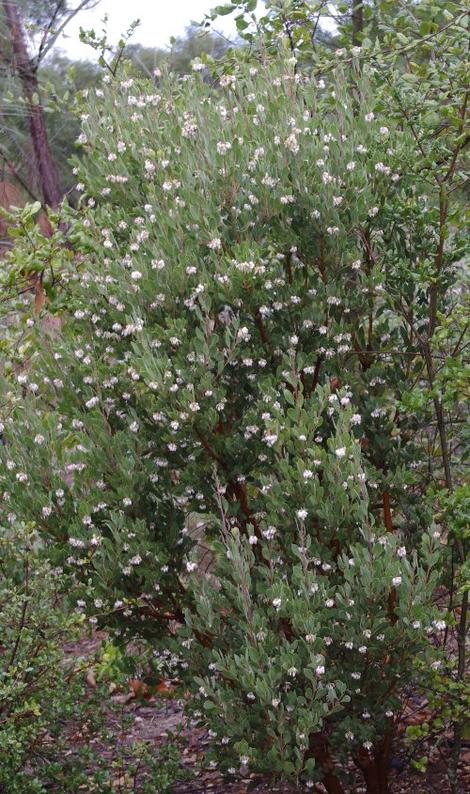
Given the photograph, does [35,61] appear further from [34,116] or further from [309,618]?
[309,618]

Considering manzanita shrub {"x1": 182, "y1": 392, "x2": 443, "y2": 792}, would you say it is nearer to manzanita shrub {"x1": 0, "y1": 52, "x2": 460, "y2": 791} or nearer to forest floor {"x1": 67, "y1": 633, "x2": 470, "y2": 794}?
manzanita shrub {"x1": 0, "y1": 52, "x2": 460, "y2": 791}

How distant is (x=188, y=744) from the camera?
5570mm

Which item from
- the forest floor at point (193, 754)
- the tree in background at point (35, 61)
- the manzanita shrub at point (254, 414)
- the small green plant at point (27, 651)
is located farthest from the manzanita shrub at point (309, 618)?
the tree in background at point (35, 61)

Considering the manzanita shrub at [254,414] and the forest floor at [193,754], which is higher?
the manzanita shrub at [254,414]

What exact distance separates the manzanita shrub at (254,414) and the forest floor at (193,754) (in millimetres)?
504

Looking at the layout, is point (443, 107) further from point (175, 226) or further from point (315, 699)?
point (315, 699)

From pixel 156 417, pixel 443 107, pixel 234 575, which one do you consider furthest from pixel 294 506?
pixel 443 107

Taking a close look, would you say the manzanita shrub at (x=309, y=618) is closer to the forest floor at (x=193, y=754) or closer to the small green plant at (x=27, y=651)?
the forest floor at (x=193, y=754)

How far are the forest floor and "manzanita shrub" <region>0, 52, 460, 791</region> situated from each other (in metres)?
0.50

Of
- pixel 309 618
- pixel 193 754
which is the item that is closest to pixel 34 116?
pixel 193 754

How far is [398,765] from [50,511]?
88.7 inches

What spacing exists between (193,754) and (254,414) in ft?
9.35

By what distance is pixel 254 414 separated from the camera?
3.61m

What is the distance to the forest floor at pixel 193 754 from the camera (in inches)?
176
